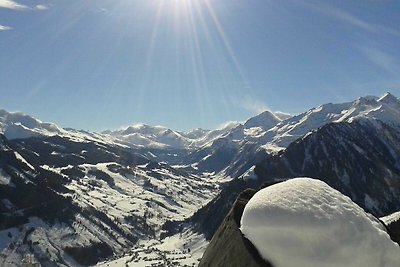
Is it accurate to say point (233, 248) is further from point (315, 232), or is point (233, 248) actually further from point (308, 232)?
Answer: point (315, 232)

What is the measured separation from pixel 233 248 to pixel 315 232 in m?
2.69

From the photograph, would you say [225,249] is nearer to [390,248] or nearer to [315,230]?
[315,230]

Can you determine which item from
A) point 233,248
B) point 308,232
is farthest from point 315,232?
point 233,248

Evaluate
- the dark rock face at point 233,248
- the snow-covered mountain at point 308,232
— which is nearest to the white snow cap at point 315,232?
the snow-covered mountain at point 308,232

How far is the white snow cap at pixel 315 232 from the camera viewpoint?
1059cm

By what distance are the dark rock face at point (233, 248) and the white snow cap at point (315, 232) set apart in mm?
261

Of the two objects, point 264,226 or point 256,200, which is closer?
point 264,226

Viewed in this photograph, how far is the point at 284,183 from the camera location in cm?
1233

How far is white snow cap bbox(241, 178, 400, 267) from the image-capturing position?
10594 mm

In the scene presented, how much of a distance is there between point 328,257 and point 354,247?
68 centimetres

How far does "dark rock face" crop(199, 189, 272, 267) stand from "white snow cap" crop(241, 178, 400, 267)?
0.26 metres


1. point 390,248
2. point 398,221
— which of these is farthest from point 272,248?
point 398,221

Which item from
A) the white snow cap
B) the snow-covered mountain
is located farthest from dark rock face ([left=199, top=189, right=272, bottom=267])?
the white snow cap

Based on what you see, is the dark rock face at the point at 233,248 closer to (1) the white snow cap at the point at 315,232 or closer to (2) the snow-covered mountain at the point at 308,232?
(2) the snow-covered mountain at the point at 308,232
